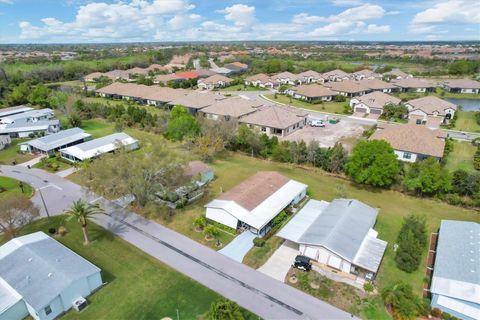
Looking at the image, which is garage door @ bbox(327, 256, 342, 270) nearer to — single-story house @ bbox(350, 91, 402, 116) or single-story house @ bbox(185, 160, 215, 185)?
single-story house @ bbox(185, 160, 215, 185)

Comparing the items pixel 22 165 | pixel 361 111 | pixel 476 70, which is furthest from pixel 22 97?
pixel 476 70

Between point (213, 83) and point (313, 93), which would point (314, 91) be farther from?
point (213, 83)

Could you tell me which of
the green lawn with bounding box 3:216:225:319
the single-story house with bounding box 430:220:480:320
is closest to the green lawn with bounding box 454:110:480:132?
the single-story house with bounding box 430:220:480:320

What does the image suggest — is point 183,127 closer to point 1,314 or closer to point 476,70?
point 1,314

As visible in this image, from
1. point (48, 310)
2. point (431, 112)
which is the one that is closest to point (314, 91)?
point (431, 112)

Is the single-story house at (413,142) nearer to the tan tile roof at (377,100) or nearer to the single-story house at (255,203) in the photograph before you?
the single-story house at (255,203)

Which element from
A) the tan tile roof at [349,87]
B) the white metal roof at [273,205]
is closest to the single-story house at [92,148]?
the white metal roof at [273,205]
